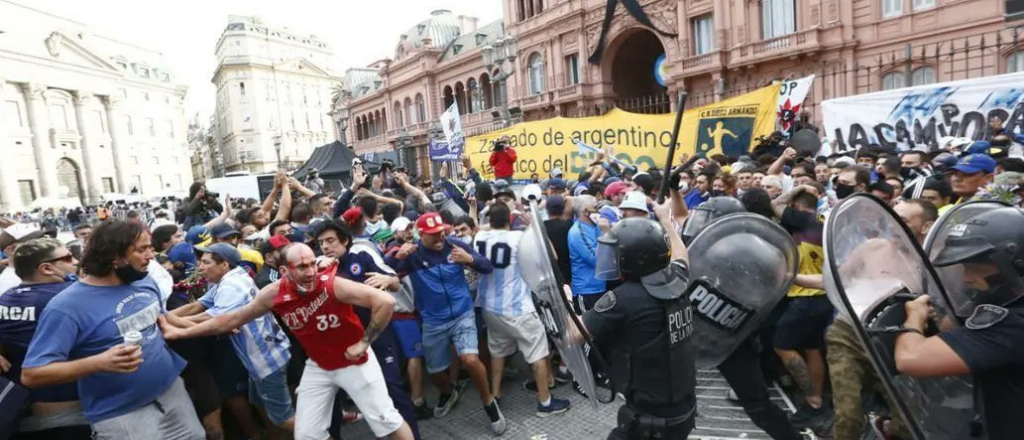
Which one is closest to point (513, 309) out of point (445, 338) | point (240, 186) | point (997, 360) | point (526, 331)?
point (526, 331)

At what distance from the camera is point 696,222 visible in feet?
14.3

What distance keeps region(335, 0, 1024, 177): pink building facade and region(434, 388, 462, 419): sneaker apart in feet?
20.8

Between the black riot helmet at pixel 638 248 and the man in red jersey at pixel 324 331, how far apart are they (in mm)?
1516

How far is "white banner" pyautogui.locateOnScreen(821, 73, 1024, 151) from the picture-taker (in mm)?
8109

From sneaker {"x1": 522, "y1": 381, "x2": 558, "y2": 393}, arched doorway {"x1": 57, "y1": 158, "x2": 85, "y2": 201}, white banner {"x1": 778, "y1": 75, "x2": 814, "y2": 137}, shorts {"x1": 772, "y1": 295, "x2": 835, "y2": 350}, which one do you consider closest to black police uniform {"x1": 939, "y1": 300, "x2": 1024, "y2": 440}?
shorts {"x1": 772, "y1": 295, "x2": 835, "y2": 350}

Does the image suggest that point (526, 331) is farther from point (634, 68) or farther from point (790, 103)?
point (634, 68)

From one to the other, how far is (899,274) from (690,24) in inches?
892

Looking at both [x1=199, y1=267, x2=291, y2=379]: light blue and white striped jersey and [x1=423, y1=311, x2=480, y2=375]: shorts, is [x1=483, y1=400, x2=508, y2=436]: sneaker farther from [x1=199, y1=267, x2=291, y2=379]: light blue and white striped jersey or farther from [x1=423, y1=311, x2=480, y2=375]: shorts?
[x1=199, y1=267, x2=291, y2=379]: light blue and white striped jersey

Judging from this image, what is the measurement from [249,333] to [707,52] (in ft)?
72.3

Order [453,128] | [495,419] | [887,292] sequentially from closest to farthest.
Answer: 1. [887,292]
2. [495,419]
3. [453,128]

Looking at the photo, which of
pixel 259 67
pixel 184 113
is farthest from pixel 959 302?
pixel 259 67

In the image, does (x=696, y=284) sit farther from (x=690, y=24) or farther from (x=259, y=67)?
(x=259, y=67)

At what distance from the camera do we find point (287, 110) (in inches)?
3093

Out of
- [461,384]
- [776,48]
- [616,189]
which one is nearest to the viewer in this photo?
[461,384]
